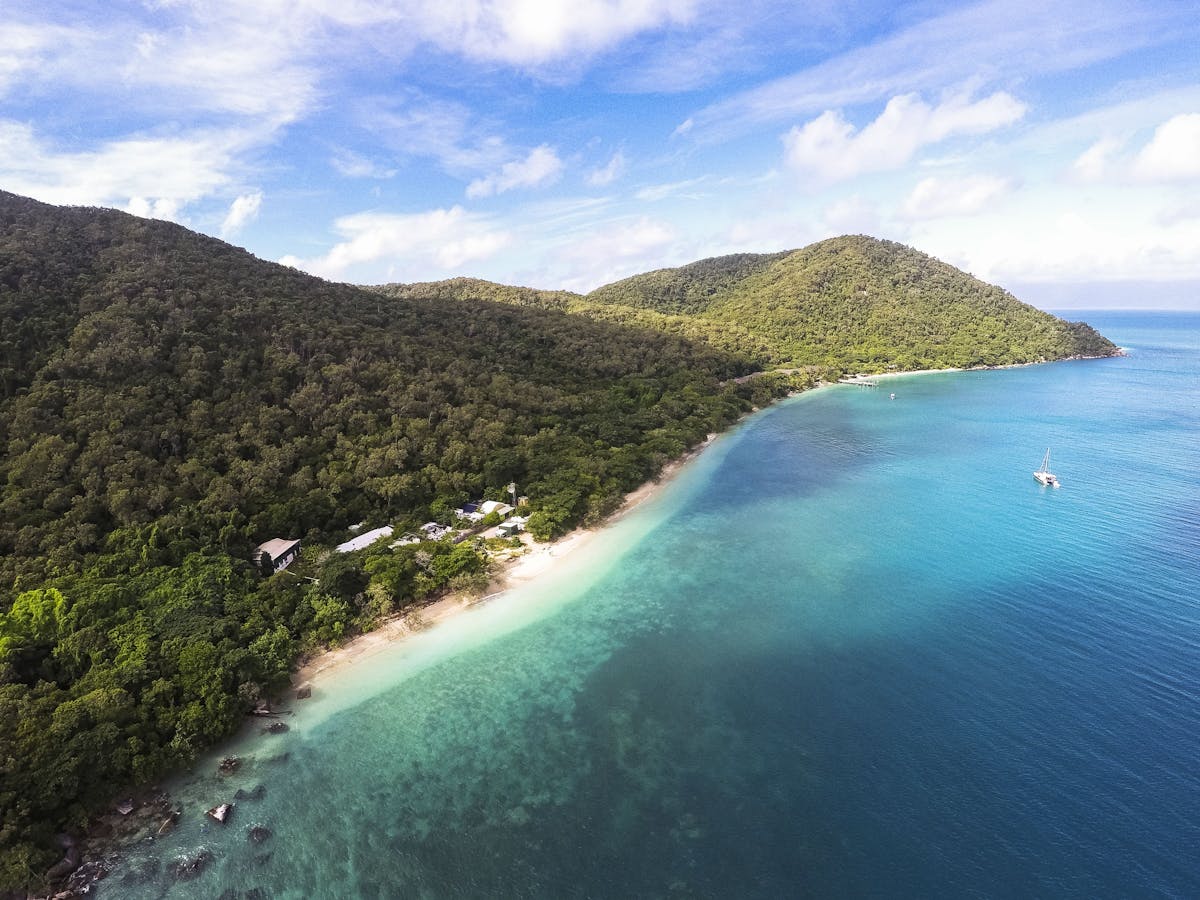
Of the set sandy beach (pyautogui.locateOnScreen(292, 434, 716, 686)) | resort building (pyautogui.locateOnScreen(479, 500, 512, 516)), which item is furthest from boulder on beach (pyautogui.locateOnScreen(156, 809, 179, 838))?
resort building (pyautogui.locateOnScreen(479, 500, 512, 516))

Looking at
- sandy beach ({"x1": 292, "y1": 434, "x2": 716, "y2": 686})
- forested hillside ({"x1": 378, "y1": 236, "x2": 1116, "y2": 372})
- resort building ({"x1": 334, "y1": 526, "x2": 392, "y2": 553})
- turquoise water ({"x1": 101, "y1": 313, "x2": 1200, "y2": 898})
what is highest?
forested hillside ({"x1": 378, "y1": 236, "x2": 1116, "y2": 372})

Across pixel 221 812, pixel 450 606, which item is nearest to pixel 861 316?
pixel 450 606

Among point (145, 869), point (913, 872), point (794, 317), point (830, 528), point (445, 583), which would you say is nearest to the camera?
point (913, 872)

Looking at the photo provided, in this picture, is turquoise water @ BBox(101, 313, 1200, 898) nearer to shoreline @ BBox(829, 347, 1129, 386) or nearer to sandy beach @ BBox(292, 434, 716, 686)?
sandy beach @ BBox(292, 434, 716, 686)

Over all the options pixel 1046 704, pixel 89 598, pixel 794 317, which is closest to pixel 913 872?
pixel 1046 704

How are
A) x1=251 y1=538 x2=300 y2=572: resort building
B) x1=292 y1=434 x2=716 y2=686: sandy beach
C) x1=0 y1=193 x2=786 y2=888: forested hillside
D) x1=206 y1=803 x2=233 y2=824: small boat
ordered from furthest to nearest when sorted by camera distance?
x1=251 y1=538 x2=300 y2=572: resort building
x1=292 y1=434 x2=716 y2=686: sandy beach
x1=0 y1=193 x2=786 y2=888: forested hillside
x1=206 y1=803 x2=233 y2=824: small boat

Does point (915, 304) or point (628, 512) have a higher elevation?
point (915, 304)

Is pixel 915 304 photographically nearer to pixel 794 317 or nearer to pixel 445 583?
pixel 794 317
